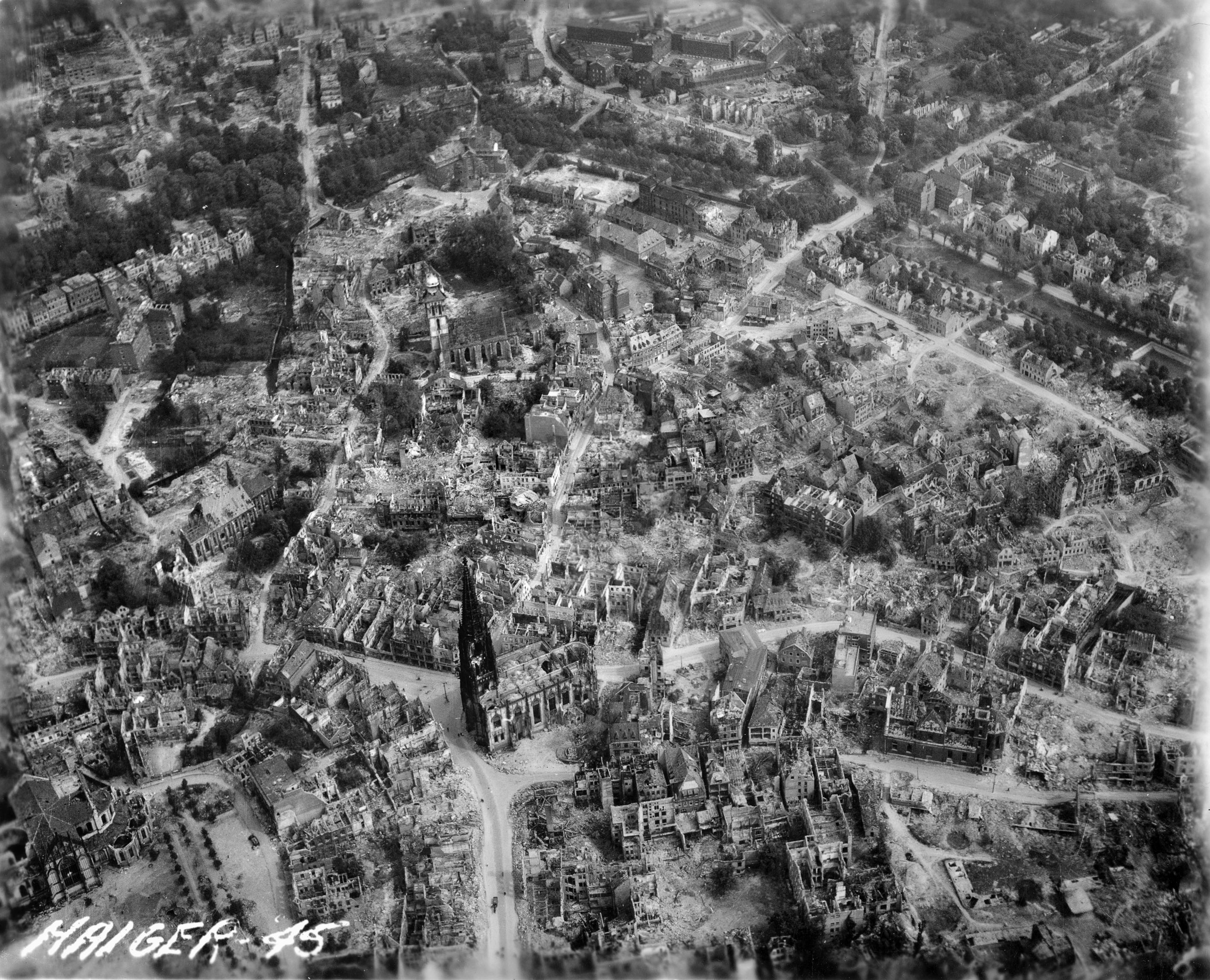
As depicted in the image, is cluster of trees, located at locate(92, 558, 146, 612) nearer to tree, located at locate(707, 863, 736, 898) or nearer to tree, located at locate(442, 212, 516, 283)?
tree, located at locate(707, 863, 736, 898)

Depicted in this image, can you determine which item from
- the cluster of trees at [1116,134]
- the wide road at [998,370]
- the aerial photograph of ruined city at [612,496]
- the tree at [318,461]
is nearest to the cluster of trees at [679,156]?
the aerial photograph of ruined city at [612,496]

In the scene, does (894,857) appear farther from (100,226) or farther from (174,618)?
(100,226)

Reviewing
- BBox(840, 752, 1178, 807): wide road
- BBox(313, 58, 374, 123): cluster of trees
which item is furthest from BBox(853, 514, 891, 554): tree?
BBox(313, 58, 374, 123): cluster of trees

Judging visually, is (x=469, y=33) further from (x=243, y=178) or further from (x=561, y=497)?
(x=561, y=497)

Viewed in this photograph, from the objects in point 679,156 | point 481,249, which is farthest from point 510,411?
point 679,156

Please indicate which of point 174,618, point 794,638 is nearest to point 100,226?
point 174,618
